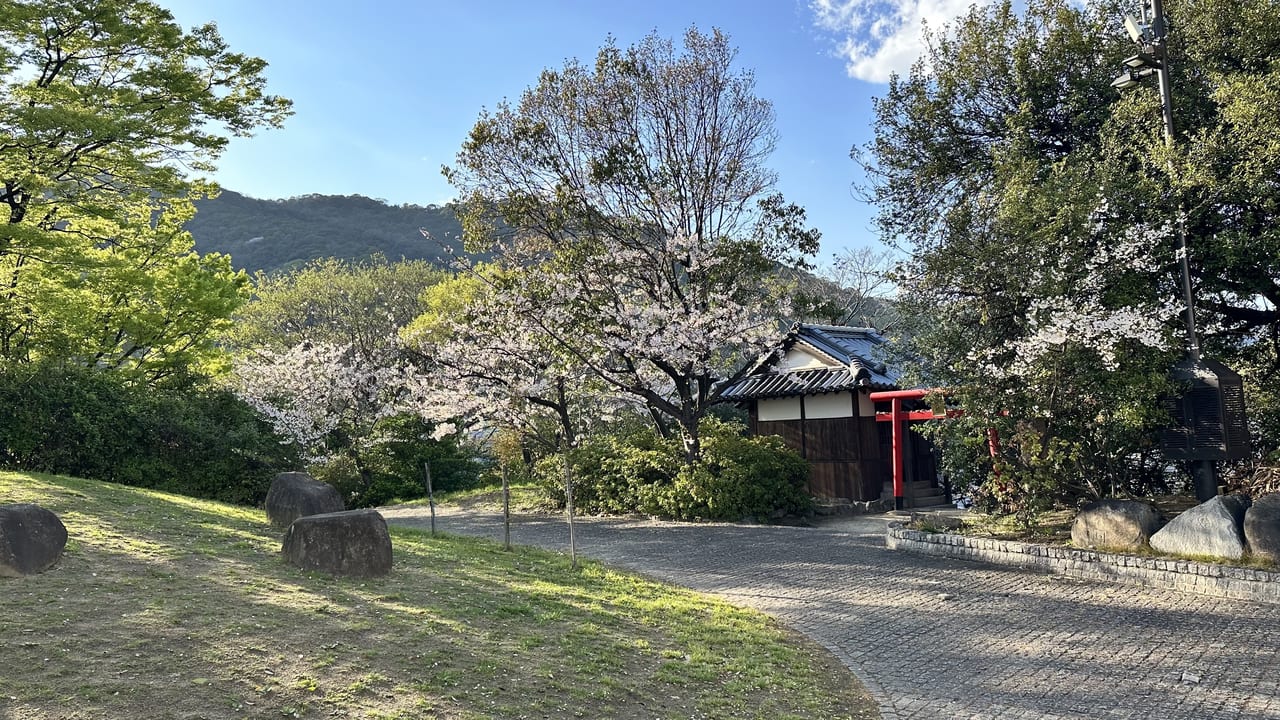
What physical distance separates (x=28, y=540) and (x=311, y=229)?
6169cm

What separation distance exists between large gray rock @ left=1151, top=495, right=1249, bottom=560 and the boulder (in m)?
0.15

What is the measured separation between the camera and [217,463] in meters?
15.1

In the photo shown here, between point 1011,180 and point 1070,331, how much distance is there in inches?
90.8

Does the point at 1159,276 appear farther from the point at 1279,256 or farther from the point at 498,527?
the point at 498,527

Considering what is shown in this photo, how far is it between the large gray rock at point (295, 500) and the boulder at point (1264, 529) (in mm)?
10076

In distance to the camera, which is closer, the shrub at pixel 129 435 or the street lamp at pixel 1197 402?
the street lamp at pixel 1197 402

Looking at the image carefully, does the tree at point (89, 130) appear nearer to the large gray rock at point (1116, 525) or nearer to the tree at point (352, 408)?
the tree at point (352, 408)

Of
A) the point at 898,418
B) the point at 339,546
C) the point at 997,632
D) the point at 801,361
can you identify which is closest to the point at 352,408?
the point at 801,361

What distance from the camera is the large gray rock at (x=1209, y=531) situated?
8031 mm

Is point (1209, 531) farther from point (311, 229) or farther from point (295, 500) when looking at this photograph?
point (311, 229)

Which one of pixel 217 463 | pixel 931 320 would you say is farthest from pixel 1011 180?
pixel 217 463

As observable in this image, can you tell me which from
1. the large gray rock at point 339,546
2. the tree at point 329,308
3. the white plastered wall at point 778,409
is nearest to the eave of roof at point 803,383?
the white plastered wall at point 778,409

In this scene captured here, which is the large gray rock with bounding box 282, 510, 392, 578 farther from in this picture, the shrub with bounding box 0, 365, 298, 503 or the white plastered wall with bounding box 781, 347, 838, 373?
the white plastered wall with bounding box 781, 347, 838, 373

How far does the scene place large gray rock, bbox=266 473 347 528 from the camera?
30.7 feet
